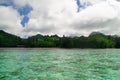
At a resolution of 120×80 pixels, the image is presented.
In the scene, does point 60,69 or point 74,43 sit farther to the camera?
point 74,43

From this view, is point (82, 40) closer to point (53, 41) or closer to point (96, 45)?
point (96, 45)

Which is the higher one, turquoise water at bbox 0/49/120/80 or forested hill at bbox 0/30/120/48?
forested hill at bbox 0/30/120/48

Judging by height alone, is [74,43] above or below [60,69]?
above

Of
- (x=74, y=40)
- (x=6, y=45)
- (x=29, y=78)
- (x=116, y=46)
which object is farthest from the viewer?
(x=6, y=45)

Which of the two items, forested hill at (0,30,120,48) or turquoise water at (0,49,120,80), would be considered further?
forested hill at (0,30,120,48)

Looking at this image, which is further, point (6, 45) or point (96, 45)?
point (6, 45)

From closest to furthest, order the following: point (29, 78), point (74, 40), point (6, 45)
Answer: point (29, 78), point (74, 40), point (6, 45)

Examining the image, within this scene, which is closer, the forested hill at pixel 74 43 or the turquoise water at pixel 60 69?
the turquoise water at pixel 60 69

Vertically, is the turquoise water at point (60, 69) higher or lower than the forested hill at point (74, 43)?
lower

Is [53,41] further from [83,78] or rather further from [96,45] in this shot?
[83,78]

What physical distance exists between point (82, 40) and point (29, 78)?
11128cm

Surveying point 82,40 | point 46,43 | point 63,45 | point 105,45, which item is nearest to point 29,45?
point 46,43

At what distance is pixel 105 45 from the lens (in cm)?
13150

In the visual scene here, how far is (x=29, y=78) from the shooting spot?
15.2 m
